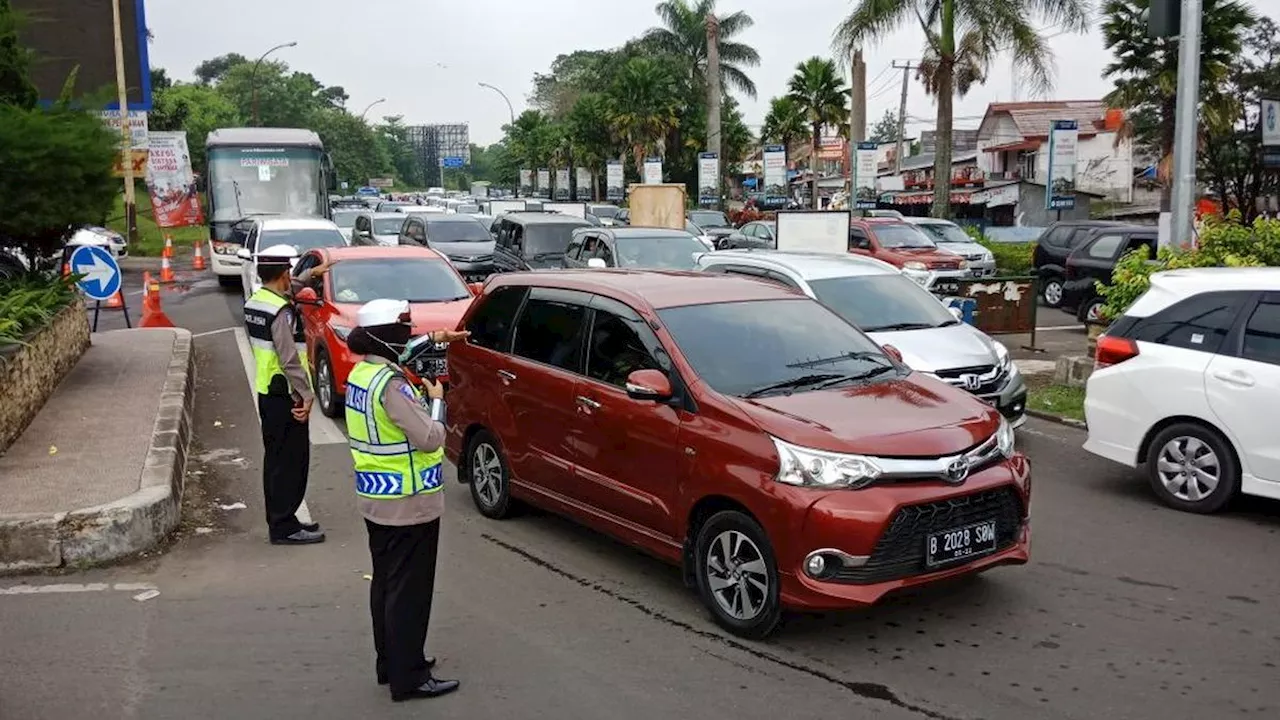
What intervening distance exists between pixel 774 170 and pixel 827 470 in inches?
1515

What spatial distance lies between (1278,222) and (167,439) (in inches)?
400

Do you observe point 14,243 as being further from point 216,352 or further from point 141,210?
point 141,210

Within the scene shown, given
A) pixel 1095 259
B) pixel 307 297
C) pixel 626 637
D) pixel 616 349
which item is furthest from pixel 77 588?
pixel 1095 259

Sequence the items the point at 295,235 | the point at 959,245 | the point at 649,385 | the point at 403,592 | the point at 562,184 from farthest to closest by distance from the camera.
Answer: the point at 562,184, the point at 959,245, the point at 295,235, the point at 649,385, the point at 403,592

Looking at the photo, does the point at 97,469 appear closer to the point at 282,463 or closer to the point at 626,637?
the point at 282,463

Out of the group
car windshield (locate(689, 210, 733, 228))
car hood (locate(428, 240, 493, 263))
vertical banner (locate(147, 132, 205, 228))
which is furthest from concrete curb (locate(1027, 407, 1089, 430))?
vertical banner (locate(147, 132, 205, 228))

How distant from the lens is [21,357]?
8.73 meters

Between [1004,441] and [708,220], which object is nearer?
[1004,441]

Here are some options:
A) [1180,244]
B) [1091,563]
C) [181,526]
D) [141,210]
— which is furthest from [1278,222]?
[141,210]

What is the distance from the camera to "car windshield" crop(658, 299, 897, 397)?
5.84m

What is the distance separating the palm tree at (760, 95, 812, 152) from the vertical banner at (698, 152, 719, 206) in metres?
8.96

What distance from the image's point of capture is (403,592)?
4613 mm

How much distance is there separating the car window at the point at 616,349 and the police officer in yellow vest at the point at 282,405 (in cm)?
183

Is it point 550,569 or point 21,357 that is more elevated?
point 21,357
